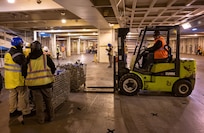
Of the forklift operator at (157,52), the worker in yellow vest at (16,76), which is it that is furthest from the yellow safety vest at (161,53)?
the worker in yellow vest at (16,76)

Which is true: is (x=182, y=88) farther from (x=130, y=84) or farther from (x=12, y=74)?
(x=12, y=74)

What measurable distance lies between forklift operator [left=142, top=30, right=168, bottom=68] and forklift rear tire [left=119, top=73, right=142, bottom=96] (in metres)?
0.59

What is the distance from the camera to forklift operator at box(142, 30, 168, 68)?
5660 mm

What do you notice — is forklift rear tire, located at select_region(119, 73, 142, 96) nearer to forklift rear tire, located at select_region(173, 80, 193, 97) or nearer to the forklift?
the forklift

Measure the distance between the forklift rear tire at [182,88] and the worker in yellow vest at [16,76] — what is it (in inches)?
163

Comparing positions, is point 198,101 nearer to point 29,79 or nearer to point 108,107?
point 108,107

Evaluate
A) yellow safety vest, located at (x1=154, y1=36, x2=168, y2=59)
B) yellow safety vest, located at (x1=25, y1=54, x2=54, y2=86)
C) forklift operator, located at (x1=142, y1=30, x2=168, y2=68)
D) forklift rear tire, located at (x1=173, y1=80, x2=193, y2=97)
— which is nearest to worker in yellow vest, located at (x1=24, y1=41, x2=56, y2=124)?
yellow safety vest, located at (x1=25, y1=54, x2=54, y2=86)

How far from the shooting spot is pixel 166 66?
5781 mm

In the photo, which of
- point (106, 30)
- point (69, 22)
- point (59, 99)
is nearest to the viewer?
point (59, 99)

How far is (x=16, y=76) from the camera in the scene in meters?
3.93

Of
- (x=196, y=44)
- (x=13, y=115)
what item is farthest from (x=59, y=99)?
(x=196, y=44)

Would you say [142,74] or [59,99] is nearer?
[59,99]

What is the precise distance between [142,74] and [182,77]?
46.4 inches

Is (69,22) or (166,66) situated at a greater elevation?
(69,22)
